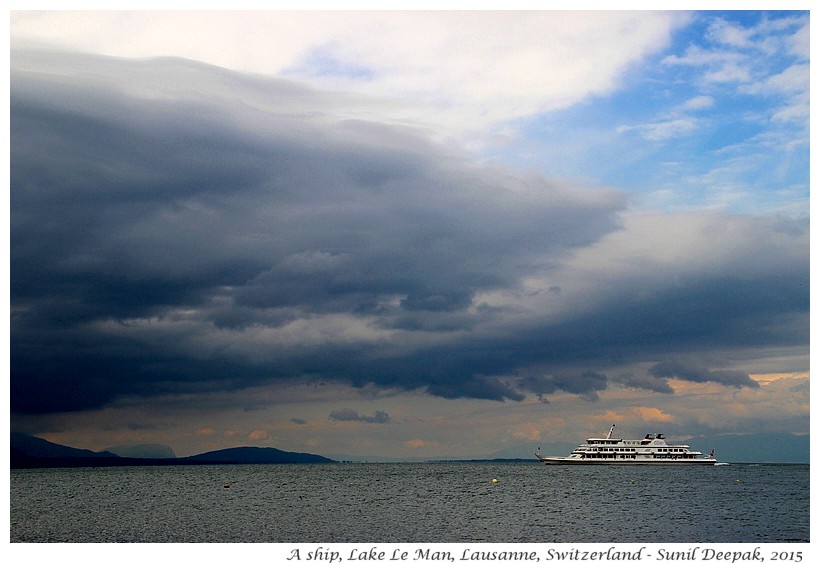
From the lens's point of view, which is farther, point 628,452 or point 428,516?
point 628,452

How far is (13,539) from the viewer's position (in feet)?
179

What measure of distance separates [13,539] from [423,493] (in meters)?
62.9

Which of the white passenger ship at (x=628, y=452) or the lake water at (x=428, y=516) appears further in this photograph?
the white passenger ship at (x=628, y=452)

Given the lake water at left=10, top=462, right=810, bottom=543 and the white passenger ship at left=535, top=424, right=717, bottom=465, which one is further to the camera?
the white passenger ship at left=535, top=424, right=717, bottom=465
